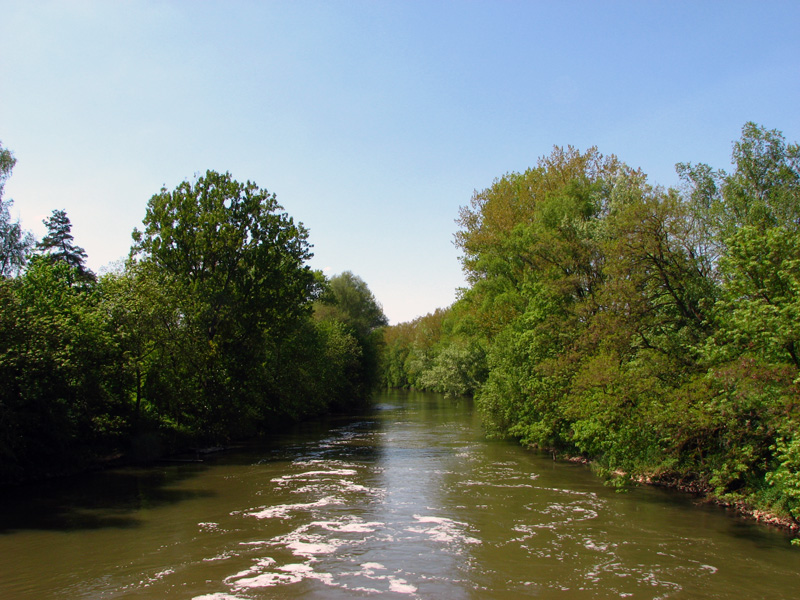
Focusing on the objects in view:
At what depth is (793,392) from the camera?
44.8 feet

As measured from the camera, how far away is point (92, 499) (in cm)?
1891

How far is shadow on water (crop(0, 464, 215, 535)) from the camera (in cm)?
1595

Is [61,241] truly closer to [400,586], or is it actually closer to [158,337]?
[158,337]

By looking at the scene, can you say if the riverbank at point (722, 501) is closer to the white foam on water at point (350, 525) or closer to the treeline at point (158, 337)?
the white foam on water at point (350, 525)

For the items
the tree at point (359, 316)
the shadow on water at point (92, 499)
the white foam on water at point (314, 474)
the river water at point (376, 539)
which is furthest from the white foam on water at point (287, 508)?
the tree at point (359, 316)

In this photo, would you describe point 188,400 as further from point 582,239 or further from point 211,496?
point 582,239

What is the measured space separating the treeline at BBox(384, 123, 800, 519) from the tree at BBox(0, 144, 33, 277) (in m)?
27.7

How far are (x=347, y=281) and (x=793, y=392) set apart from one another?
6553cm

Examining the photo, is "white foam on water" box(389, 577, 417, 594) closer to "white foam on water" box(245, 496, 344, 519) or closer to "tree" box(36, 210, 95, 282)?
"white foam on water" box(245, 496, 344, 519)

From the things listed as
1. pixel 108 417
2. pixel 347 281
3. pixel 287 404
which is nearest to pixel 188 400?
pixel 108 417

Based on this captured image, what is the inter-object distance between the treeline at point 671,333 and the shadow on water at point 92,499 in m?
14.5

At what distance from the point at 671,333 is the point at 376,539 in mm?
12210

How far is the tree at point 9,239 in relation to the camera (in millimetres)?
31859

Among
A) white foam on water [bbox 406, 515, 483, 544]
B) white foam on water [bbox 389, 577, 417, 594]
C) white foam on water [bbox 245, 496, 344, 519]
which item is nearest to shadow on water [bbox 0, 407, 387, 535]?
white foam on water [bbox 245, 496, 344, 519]
